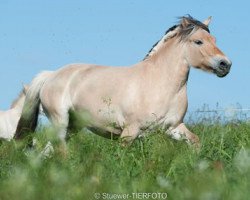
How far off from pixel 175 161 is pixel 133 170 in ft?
1.33

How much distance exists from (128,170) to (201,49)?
507cm

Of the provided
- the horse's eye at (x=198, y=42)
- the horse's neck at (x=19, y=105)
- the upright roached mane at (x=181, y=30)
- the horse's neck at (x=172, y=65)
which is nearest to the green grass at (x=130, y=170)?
the horse's neck at (x=172, y=65)

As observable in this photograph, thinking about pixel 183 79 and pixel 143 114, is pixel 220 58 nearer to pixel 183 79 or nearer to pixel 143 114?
pixel 183 79

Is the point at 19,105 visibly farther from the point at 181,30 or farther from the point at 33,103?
the point at 181,30

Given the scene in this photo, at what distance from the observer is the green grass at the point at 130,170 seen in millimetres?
2711

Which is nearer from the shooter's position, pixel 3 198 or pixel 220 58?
pixel 3 198

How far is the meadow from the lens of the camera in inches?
107

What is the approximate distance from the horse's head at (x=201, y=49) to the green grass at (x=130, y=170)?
1.53m

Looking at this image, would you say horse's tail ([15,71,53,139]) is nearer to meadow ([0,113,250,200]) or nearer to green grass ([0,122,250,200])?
meadow ([0,113,250,200])

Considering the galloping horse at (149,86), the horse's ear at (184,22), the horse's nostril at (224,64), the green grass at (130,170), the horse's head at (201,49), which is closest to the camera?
the green grass at (130,170)

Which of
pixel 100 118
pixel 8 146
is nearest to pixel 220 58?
pixel 100 118

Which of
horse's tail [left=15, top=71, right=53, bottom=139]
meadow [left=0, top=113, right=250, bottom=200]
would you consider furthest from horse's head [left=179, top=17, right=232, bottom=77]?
horse's tail [left=15, top=71, right=53, bottom=139]

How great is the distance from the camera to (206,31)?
32.2 feet

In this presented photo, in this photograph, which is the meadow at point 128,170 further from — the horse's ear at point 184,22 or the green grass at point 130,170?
the horse's ear at point 184,22
